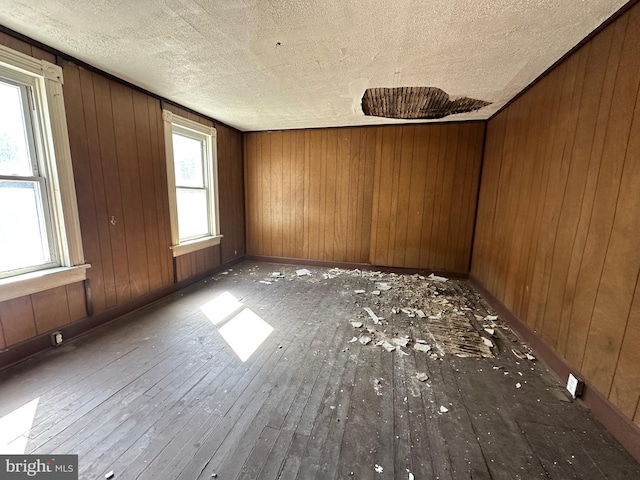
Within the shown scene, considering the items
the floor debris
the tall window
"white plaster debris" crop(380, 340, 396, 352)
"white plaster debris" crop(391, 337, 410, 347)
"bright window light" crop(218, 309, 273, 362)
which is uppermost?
the tall window

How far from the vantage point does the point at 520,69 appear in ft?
7.75

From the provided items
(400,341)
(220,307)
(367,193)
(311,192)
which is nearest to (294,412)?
(400,341)

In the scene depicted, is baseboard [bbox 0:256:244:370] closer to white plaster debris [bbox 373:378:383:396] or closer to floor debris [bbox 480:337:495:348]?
white plaster debris [bbox 373:378:383:396]

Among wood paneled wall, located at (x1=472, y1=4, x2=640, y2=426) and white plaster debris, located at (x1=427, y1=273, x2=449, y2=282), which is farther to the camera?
white plaster debris, located at (x1=427, y1=273, x2=449, y2=282)

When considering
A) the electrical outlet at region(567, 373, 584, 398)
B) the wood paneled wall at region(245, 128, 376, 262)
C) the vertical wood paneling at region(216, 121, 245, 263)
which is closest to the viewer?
the electrical outlet at region(567, 373, 584, 398)

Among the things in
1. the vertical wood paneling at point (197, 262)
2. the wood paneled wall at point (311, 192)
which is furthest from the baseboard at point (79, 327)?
the wood paneled wall at point (311, 192)

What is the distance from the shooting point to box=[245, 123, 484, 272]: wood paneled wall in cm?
417

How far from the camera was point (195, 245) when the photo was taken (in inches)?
152

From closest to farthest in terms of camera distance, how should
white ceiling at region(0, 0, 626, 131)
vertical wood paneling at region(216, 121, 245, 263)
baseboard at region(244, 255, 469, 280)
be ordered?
white ceiling at region(0, 0, 626, 131) → baseboard at region(244, 255, 469, 280) → vertical wood paneling at region(216, 121, 245, 263)

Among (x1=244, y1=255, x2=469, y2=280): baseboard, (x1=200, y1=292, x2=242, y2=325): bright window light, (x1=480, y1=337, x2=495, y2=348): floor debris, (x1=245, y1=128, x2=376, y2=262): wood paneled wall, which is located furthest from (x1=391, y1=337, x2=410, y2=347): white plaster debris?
(x1=245, y1=128, x2=376, y2=262): wood paneled wall

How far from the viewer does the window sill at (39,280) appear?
6.32 feet

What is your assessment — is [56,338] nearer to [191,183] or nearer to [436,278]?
[191,183]

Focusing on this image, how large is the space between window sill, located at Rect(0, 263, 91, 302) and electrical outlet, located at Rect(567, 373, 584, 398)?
13.0ft

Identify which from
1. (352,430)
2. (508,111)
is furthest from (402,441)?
(508,111)
